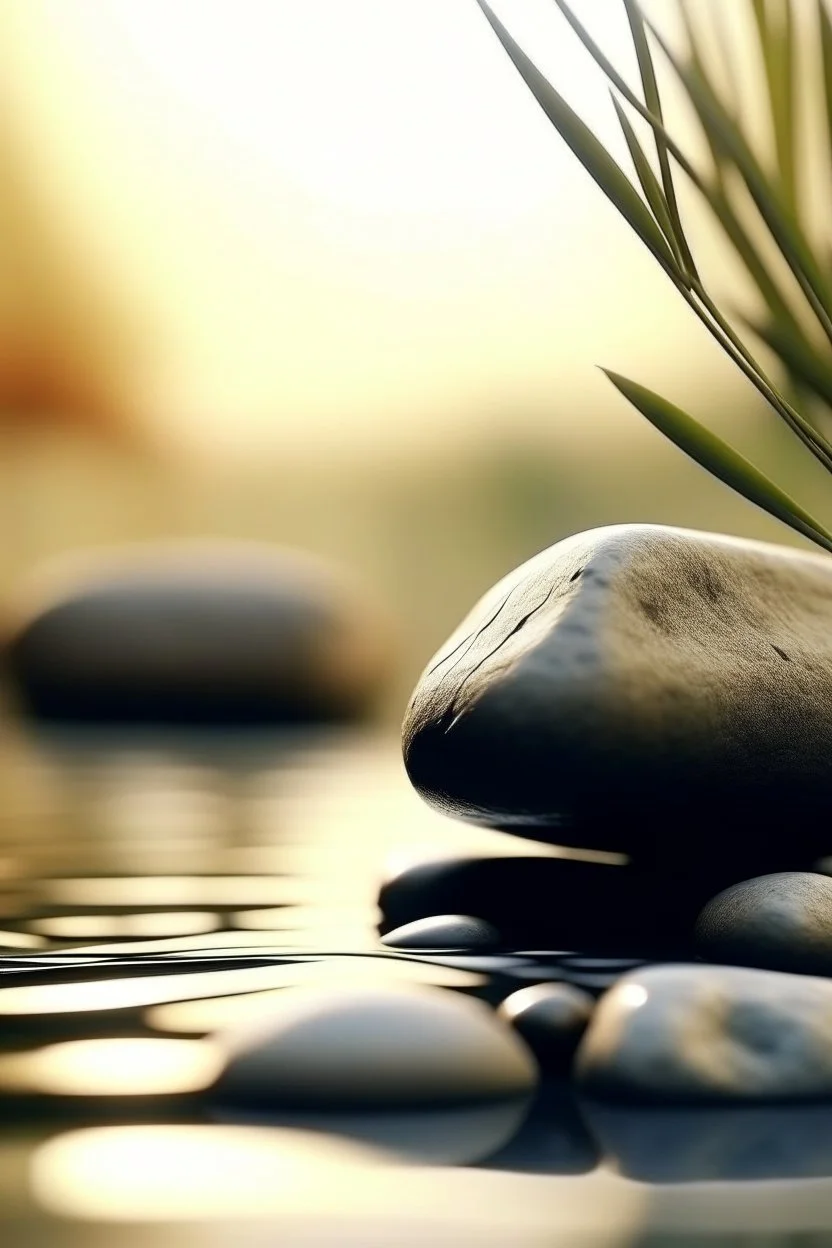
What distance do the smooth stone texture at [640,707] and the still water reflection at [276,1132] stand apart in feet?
0.57

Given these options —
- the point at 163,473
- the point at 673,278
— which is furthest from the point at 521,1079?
the point at 163,473

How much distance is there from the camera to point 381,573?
27.7ft

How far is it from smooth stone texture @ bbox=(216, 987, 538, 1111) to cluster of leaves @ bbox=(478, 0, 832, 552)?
2.07 ft

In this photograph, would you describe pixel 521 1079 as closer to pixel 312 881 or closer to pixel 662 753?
pixel 662 753

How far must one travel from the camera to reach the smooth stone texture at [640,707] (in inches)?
53.6

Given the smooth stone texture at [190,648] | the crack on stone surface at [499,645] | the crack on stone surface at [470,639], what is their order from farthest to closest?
the smooth stone texture at [190,648]
the crack on stone surface at [470,639]
the crack on stone surface at [499,645]

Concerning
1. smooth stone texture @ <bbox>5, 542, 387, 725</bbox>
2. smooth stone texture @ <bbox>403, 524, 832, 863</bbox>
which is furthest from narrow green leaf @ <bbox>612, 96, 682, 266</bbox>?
smooth stone texture @ <bbox>5, 542, 387, 725</bbox>

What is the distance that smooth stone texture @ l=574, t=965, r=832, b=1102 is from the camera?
36.4 inches

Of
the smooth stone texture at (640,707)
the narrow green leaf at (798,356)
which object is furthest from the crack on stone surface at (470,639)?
the narrow green leaf at (798,356)

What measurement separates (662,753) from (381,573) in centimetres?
710

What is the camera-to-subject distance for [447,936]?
1417 millimetres

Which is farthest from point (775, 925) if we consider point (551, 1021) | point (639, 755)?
point (551, 1021)

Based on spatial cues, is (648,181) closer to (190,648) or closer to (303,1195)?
(303,1195)

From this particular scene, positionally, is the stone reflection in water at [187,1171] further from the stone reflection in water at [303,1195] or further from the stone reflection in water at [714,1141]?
the stone reflection in water at [714,1141]
